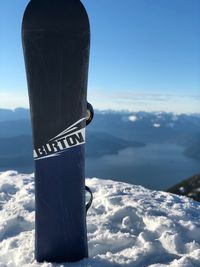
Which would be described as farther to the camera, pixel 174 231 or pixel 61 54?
pixel 174 231

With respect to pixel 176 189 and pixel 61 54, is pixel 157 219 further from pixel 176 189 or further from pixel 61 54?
pixel 176 189

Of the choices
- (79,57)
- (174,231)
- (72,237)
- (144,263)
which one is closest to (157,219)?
(174,231)

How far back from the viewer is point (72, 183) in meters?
4.71

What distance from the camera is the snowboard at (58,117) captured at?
14.3ft

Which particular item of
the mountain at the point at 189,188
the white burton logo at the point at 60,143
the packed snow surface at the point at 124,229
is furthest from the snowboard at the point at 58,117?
the mountain at the point at 189,188

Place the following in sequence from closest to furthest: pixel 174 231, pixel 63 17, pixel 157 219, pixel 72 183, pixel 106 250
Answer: pixel 63 17
pixel 72 183
pixel 106 250
pixel 174 231
pixel 157 219

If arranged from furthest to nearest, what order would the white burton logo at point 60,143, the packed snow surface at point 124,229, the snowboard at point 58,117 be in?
the packed snow surface at point 124,229
the white burton logo at point 60,143
the snowboard at point 58,117

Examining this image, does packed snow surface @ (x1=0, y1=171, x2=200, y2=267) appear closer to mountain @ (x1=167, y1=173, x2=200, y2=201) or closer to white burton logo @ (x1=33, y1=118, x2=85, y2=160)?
white burton logo @ (x1=33, y1=118, x2=85, y2=160)

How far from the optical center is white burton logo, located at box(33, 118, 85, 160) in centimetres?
466

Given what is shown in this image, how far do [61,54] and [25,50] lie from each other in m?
0.49

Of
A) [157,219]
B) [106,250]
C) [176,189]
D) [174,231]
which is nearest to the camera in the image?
[106,250]

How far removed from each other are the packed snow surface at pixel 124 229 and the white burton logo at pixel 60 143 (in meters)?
1.48

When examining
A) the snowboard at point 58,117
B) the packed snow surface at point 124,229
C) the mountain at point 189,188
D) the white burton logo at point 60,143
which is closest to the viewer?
the snowboard at point 58,117

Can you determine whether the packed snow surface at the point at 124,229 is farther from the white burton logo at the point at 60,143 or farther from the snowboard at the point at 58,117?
the white burton logo at the point at 60,143
